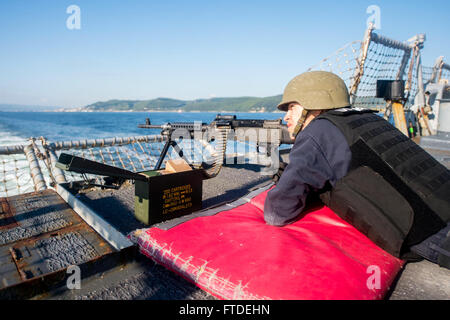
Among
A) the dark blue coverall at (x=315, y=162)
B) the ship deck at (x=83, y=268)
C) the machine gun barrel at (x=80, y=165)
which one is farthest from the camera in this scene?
the machine gun barrel at (x=80, y=165)

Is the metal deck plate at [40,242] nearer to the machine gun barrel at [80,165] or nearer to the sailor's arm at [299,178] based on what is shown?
the machine gun barrel at [80,165]

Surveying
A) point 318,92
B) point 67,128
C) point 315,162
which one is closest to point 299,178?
point 315,162

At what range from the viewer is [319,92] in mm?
2066

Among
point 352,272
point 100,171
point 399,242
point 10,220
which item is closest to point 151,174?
point 100,171

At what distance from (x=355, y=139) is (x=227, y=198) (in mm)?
2164

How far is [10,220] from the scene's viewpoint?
7.96 ft

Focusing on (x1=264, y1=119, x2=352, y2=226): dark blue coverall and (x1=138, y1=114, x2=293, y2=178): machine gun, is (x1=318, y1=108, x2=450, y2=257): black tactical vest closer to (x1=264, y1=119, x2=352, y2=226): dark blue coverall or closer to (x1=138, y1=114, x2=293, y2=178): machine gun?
(x1=264, y1=119, x2=352, y2=226): dark blue coverall

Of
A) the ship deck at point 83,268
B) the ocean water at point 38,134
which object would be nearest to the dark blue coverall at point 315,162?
the ship deck at point 83,268

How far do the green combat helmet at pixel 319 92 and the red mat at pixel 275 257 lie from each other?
2.84ft

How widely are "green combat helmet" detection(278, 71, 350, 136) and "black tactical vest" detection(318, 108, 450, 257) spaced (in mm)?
249

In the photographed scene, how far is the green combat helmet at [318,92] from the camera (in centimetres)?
206

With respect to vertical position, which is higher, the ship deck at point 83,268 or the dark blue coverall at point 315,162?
the dark blue coverall at point 315,162

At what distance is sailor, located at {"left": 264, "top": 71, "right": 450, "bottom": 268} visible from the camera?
1.60m

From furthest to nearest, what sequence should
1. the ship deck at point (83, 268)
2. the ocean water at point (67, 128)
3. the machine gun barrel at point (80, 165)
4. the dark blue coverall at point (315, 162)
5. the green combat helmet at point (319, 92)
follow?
1. the ocean water at point (67, 128)
2. the green combat helmet at point (319, 92)
3. the machine gun barrel at point (80, 165)
4. the dark blue coverall at point (315, 162)
5. the ship deck at point (83, 268)
